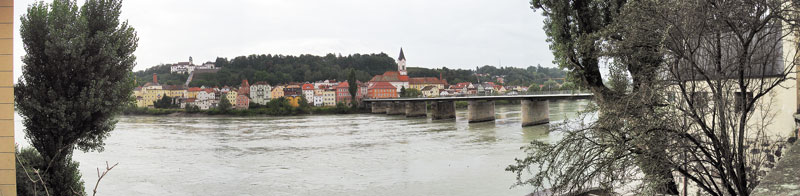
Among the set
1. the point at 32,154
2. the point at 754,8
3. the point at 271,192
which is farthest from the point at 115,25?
the point at 754,8

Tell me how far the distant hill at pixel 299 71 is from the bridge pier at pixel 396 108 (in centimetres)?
3270

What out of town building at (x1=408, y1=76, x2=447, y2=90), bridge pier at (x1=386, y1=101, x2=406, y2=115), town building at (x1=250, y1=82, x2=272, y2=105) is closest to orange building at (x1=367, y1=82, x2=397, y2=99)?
town building at (x1=408, y1=76, x2=447, y2=90)

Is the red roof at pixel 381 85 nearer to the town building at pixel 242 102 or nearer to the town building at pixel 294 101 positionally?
the town building at pixel 294 101

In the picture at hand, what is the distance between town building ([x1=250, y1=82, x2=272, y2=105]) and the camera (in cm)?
8212

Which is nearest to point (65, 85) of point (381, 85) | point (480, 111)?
point (480, 111)

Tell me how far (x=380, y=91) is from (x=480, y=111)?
44.1m

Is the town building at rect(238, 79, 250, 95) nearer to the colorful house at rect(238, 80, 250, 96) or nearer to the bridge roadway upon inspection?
the colorful house at rect(238, 80, 250, 96)

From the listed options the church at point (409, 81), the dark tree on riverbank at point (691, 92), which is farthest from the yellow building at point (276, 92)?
the dark tree on riverbank at point (691, 92)

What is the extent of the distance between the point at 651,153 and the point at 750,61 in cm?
133

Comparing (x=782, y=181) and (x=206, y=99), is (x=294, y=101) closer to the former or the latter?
(x=206, y=99)

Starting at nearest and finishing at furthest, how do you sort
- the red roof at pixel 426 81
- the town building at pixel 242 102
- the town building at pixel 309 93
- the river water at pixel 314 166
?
the river water at pixel 314 166
the town building at pixel 242 102
the town building at pixel 309 93
the red roof at pixel 426 81

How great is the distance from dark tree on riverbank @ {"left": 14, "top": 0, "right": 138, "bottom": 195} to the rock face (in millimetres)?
10874

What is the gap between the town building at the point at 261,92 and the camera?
269 feet

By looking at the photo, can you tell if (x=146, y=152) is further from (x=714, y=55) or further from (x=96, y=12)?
(x=714, y=55)
